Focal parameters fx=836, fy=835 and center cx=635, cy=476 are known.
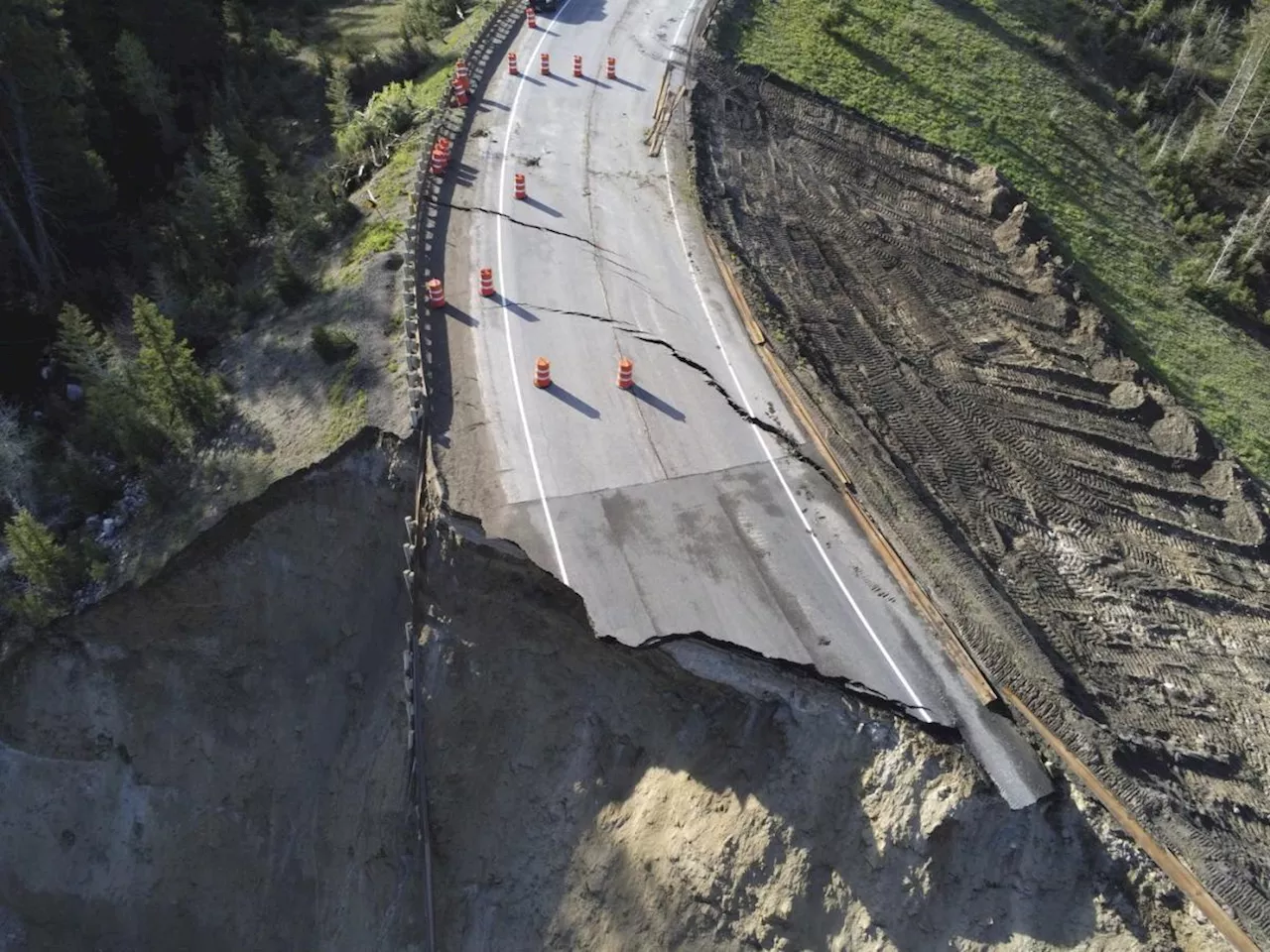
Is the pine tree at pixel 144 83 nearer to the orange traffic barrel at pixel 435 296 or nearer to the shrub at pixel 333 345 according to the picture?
the shrub at pixel 333 345

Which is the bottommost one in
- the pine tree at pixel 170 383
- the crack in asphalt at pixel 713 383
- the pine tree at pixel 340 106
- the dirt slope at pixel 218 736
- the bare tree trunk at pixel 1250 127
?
the dirt slope at pixel 218 736

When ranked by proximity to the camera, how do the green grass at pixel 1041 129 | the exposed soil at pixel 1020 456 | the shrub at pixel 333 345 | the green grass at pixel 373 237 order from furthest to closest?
the green grass at pixel 1041 129
the green grass at pixel 373 237
the shrub at pixel 333 345
the exposed soil at pixel 1020 456

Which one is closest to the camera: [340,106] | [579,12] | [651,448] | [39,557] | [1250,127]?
[39,557]

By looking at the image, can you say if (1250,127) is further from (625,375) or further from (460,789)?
(460,789)

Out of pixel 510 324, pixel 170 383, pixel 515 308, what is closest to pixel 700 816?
pixel 510 324

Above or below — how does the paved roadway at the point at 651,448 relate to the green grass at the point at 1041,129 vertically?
below

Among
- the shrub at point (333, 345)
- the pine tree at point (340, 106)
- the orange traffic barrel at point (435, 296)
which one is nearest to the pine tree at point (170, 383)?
the shrub at point (333, 345)
